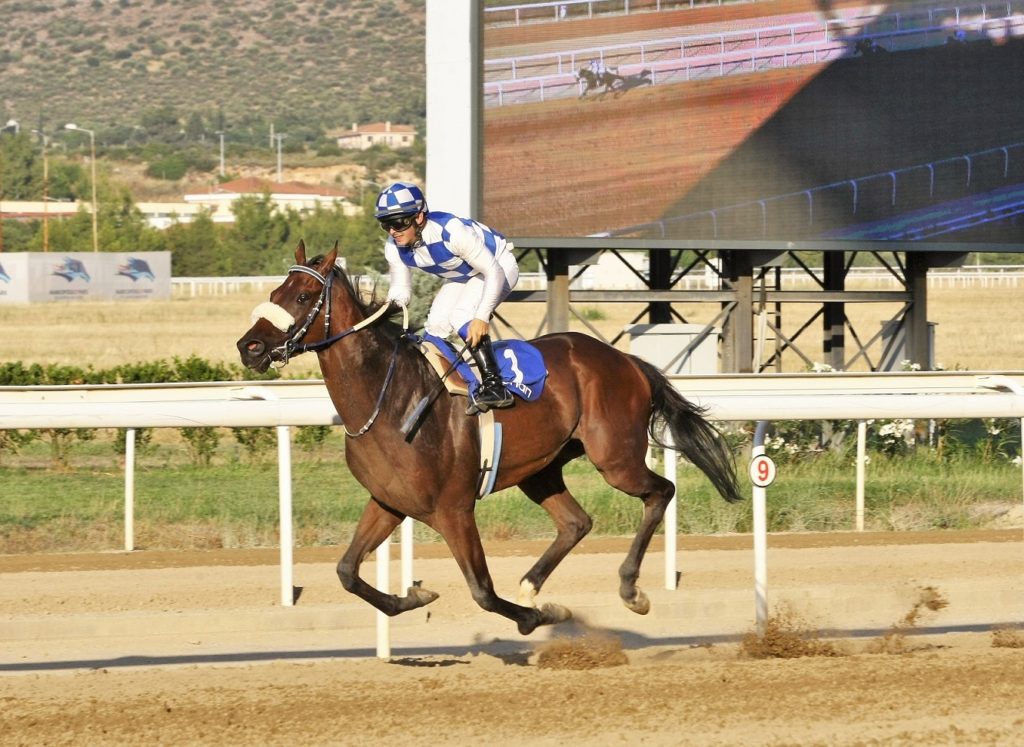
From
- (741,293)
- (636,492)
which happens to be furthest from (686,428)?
(741,293)

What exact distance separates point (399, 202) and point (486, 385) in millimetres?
725

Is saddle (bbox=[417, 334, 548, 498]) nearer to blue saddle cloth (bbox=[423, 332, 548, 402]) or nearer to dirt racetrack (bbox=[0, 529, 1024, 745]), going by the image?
blue saddle cloth (bbox=[423, 332, 548, 402])

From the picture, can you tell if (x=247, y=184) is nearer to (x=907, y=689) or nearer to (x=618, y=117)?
(x=618, y=117)

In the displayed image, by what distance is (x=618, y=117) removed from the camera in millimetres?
14086

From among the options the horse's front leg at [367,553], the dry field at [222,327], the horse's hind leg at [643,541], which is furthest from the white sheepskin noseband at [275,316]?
the dry field at [222,327]

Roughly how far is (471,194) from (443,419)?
8.87 metres

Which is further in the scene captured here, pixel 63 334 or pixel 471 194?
pixel 63 334

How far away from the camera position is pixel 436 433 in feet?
17.5

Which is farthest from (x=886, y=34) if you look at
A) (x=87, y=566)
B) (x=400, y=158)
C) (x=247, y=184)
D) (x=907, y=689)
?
(x=400, y=158)

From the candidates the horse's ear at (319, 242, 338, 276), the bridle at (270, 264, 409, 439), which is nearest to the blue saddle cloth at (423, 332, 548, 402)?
the bridle at (270, 264, 409, 439)

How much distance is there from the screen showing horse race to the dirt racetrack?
19.2 ft

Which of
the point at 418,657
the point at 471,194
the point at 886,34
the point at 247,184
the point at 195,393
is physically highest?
the point at 247,184

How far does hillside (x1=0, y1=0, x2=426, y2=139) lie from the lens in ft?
394

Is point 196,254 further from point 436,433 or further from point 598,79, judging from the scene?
point 436,433
